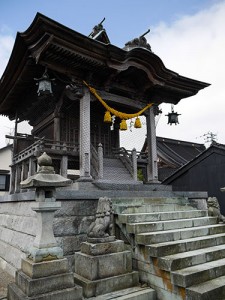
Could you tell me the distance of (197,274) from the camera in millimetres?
4043

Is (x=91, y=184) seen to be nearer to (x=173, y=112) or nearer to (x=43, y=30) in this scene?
(x=43, y=30)

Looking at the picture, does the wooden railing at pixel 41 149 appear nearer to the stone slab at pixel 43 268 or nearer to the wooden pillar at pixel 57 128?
the wooden pillar at pixel 57 128

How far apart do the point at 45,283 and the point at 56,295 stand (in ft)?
0.80

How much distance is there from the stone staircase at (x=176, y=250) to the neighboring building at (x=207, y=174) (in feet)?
19.9

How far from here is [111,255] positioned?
4578mm

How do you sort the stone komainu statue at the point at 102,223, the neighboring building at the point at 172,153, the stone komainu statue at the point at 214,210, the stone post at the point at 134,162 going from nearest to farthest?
the stone komainu statue at the point at 102,223
the stone komainu statue at the point at 214,210
the stone post at the point at 134,162
the neighboring building at the point at 172,153

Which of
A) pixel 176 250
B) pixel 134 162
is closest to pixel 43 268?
pixel 176 250

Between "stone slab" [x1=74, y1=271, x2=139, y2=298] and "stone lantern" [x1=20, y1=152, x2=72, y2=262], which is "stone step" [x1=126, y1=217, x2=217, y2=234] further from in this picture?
"stone lantern" [x1=20, y1=152, x2=72, y2=262]

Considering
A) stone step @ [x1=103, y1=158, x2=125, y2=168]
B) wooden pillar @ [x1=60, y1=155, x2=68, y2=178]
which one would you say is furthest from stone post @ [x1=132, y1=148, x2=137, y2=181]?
wooden pillar @ [x1=60, y1=155, x2=68, y2=178]

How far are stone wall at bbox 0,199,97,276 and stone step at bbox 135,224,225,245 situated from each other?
4.60 feet

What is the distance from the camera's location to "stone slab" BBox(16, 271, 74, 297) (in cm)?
370

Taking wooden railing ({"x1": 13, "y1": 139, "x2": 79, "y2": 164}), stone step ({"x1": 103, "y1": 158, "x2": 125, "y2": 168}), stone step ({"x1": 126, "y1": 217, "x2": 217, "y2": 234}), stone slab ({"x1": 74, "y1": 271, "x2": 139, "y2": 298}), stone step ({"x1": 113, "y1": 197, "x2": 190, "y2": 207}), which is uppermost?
wooden railing ({"x1": 13, "y1": 139, "x2": 79, "y2": 164})

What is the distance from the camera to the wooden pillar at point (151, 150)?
9766 millimetres

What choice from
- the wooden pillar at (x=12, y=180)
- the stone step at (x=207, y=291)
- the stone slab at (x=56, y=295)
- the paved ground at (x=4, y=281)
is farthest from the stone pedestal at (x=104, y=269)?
the wooden pillar at (x=12, y=180)
